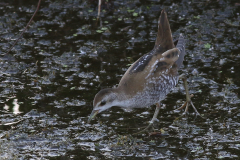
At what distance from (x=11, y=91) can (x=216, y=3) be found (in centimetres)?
568

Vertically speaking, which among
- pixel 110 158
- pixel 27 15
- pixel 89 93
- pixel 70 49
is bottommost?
pixel 110 158

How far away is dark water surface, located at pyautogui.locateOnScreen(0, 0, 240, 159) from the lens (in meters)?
5.63

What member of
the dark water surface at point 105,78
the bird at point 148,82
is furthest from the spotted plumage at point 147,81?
the dark water surface at point 105,78

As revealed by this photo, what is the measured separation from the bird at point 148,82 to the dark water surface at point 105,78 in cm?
46

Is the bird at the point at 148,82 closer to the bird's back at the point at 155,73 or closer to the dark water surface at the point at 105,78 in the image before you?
the bird's back at the point at 155,73

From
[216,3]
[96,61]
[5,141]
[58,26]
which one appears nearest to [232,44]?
[216,3]

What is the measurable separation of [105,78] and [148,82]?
1.78 metres

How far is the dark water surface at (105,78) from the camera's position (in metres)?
5.63

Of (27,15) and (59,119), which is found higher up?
(27,15)

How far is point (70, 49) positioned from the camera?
8.50 meters

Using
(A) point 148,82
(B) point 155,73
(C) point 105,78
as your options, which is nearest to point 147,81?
(A) point 148,82

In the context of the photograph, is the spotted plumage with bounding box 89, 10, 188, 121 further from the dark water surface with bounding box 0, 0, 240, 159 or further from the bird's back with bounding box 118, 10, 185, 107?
the dark water surface with bounding box 0, 0, 240, 159

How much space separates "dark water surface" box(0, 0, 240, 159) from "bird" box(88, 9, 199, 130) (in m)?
0.46

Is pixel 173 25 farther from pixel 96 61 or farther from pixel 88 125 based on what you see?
pixel 88 125
